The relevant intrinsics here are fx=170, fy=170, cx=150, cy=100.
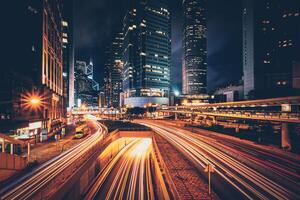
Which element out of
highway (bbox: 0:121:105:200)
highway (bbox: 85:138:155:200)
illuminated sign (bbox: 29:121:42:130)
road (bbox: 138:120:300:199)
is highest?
illuminated sign (bbox: 29:121:42:130)

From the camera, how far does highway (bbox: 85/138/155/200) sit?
Answer: 22594mm

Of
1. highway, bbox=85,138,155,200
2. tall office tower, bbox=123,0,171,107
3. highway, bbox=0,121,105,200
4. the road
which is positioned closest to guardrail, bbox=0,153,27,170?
highway, bbox=0,121,105,200

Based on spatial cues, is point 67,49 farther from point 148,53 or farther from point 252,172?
point 252,172

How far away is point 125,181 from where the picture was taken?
26906mm

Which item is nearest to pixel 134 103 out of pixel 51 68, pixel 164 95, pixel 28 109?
pixel 164 95

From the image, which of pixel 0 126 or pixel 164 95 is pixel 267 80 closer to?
pixel 164 95

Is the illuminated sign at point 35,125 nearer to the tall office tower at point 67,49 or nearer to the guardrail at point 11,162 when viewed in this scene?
the guardrail at point 11,162

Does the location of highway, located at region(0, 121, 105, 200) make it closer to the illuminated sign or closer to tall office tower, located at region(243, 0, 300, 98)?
the illuminated sign

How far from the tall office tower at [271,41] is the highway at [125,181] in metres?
111

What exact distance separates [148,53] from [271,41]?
95.9 metres

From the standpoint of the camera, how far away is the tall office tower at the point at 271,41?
120125 millimetres

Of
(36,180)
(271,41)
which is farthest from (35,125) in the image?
(271,41)

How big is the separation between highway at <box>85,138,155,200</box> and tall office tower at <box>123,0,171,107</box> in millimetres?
119065

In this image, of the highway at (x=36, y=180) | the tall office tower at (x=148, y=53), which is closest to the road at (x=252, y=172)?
the highway at (x=36, y=180)
